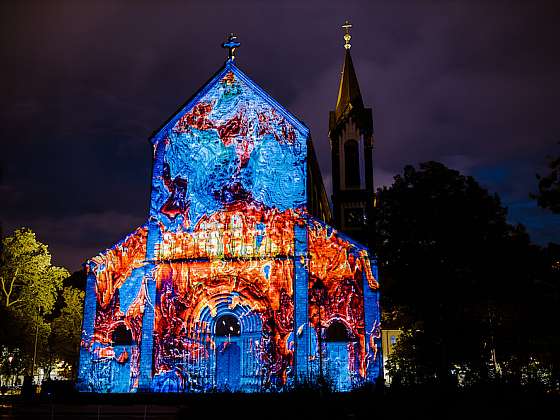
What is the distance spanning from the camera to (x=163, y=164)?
92.9 feet

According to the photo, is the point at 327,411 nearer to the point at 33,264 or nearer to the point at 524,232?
the point at 524,232

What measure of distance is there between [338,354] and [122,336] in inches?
400

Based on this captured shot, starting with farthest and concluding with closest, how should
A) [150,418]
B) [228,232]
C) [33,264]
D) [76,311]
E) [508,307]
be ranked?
[76,311], [33,264], [228,232], [508,307], [150,418]

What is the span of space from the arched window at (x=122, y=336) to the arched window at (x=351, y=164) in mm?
21262

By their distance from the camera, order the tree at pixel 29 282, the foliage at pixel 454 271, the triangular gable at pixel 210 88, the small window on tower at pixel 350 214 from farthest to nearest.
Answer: the small window on tower at pixel 350 214 < the tree at pixel 29 282 < the triangular gable at pixel 210 88 < the foliage at pixel 454 271

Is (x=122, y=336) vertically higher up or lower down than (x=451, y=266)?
lower down

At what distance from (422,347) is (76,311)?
25709mm

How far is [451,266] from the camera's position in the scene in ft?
77.7

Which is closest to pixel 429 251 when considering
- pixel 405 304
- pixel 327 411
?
pixel 405 304

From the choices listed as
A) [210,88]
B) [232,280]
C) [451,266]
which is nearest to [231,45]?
[210,88]

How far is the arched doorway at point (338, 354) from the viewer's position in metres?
24.5

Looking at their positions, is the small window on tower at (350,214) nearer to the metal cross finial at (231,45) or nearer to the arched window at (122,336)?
the metal cross finial at (231,45)

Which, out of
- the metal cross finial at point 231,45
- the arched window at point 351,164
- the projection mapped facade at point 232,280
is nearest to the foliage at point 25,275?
the projection mapped facade at point 232,280

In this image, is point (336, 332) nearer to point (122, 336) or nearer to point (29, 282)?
point (122, 336)
